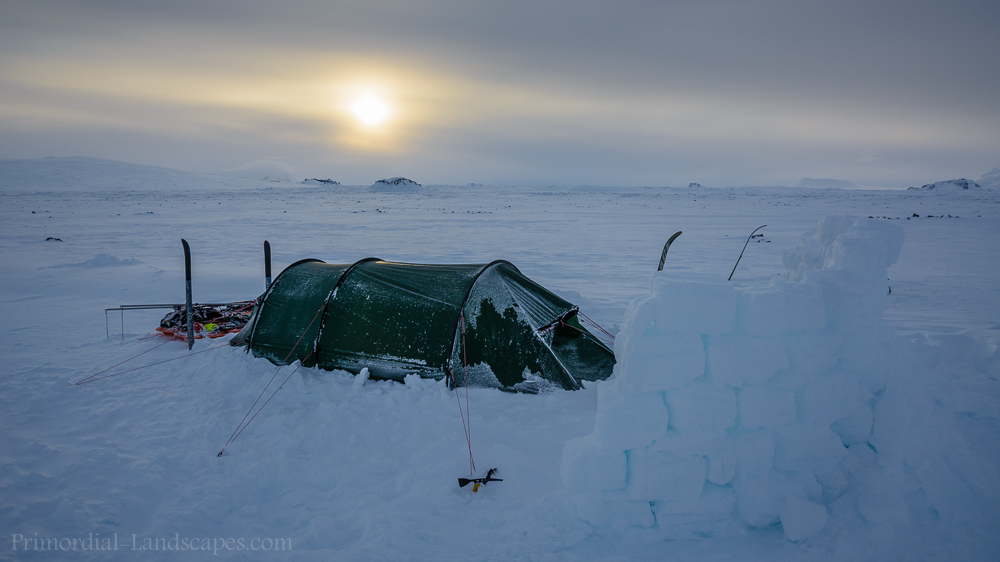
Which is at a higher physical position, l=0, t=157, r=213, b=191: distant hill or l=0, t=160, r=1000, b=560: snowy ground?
l=0, t=157, r=213, b=191: distant hill

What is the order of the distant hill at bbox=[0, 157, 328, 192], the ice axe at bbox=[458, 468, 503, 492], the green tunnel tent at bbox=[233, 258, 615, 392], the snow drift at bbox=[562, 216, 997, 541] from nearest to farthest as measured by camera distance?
the snow drift at bbox=[562, 216, 997, 541] → the ice axe at bbox=[458, 468, 503, 492] → the green tunnel tent at bbox=[233, 258, 615, 392] → the distant hill at bbox=[0, 157, 328, 192]

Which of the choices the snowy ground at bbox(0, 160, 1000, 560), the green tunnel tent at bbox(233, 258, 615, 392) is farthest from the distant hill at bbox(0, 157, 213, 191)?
the green tunnel tent at bbox(233, 258, 615, 392)

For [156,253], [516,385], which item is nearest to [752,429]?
[516,385]

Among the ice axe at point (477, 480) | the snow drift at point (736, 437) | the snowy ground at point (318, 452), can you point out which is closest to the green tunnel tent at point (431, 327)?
the snowy ground at point (318, 452)

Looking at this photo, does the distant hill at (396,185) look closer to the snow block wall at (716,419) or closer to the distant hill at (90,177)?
the distant hill at (90,177)

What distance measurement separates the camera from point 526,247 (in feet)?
64.7

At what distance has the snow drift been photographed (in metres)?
4.15

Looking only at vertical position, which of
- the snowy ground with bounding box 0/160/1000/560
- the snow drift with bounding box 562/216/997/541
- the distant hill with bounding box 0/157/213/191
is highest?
the distant hill with bounding box 0/157/213/191

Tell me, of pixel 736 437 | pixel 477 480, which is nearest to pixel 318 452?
pixel 477 480

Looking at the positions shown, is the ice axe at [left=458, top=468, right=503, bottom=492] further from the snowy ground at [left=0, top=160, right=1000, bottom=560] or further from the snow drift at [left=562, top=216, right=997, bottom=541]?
the snow drift at [left=562, top=216, right=997, bottom=541]

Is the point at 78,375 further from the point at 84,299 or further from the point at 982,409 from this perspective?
the point at 982,409

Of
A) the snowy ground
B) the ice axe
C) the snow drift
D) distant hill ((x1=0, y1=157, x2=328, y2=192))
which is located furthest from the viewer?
distant hill ((x1=0, y1=157, x2=328, y2=192))

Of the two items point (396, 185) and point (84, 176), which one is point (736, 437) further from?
point (84, 176)

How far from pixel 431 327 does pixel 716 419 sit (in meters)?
3.82
